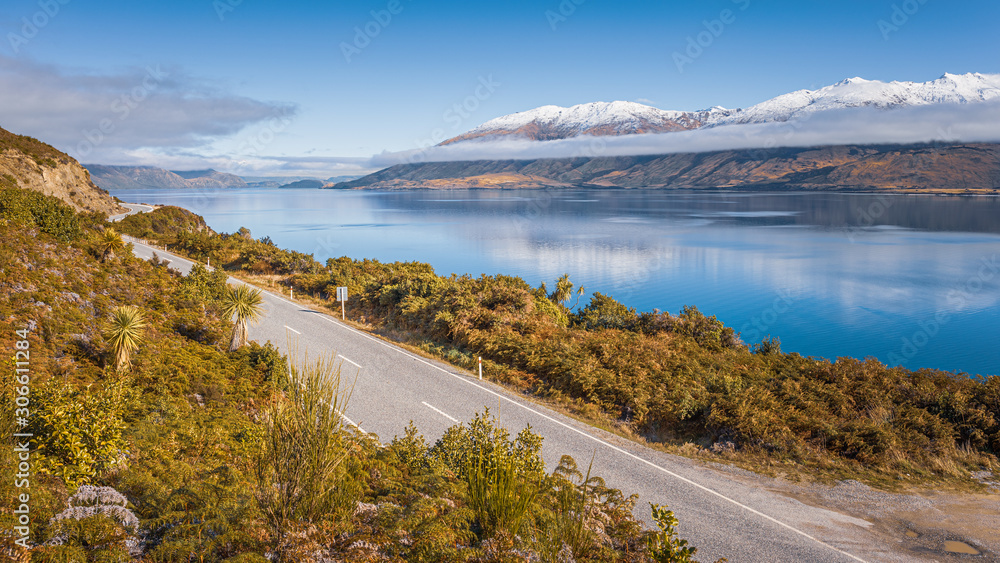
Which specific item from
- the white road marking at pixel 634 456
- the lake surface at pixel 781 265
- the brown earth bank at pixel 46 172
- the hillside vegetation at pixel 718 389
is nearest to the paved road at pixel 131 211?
the brown earth bank at pixel 46 172

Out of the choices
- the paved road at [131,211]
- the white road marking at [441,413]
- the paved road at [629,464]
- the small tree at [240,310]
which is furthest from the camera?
the paved road at [131,211]

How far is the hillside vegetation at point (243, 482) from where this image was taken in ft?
18.7

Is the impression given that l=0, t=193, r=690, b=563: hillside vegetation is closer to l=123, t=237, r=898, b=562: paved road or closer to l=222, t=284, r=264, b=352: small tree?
l=123, t=237, r=898, b=562: paved road

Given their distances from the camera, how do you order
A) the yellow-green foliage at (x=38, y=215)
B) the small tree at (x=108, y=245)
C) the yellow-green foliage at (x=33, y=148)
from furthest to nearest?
the yellow-green foliage at (x=33, y=148) < the small tree at (x=108, y=245) < the yellow-green foliage at (x=38, y=215)

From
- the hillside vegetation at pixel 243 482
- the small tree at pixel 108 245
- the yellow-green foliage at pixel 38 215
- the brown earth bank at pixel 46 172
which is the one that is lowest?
the hillside vegetation at pixel 243 482

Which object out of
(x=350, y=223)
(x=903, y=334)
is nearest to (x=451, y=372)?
(x=903, y=334)

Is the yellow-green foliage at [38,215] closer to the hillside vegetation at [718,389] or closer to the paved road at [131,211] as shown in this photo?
the hillside vegetation at [718,389]

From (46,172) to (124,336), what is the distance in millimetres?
60958

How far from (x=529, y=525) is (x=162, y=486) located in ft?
17.9

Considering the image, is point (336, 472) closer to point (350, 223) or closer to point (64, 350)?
point (64, 350)

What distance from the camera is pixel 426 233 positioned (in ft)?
357

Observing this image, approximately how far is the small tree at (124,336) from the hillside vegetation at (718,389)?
456 inches

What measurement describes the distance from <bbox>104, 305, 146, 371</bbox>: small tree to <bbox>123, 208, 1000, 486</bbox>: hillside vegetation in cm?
1159

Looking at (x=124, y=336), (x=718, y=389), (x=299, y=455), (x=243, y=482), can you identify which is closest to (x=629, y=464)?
(x=718, y=389)
